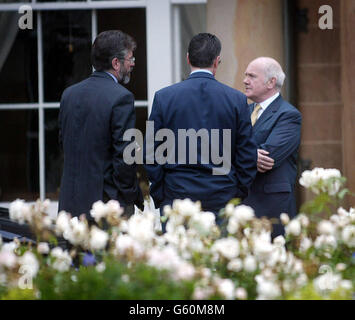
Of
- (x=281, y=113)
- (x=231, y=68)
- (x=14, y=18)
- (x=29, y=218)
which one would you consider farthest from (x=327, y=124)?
(x=29, y=218)

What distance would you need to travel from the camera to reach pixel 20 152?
650 cm

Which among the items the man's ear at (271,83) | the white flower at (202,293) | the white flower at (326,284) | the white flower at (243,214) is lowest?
the white flower at (326,284)

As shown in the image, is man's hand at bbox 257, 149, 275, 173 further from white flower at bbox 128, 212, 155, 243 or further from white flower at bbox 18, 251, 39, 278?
white flower at bbox 18, 251, 39, 278

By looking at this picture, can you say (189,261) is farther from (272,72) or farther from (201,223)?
(272,72)

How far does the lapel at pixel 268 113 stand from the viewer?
458 centimetres

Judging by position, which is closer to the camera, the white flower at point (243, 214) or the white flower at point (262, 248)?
the white flower at point (262, 248)

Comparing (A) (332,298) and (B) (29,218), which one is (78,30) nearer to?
(B) (29,218)

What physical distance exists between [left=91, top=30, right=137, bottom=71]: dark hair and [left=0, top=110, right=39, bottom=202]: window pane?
2.37 meters

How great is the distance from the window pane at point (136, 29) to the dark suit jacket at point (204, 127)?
2.31 metres

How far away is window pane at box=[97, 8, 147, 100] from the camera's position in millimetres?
6383

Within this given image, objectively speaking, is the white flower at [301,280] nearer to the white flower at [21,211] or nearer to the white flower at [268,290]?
the white flower at [268,290]

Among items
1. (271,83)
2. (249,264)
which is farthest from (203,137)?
(249,264)

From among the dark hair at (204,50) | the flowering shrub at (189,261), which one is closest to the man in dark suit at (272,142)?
the dark hair at (204,50)

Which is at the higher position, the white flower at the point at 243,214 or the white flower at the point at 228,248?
the white flower at the point at 243,214
